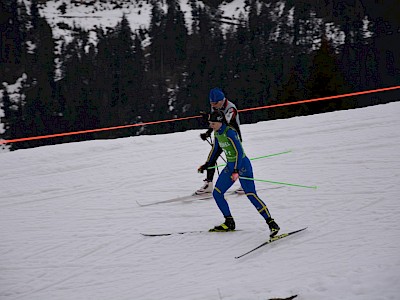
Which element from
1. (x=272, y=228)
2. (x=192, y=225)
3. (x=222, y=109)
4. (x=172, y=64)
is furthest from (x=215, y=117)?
(x=172, y=64)

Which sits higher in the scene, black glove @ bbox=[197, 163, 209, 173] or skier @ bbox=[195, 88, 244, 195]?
skier @ bbox=[195, 88, 244, 195]

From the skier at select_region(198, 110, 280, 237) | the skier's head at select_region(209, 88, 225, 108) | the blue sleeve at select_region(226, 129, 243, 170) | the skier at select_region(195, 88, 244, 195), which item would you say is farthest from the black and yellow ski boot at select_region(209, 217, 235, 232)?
the skier's head at select_region(209, 88, 225, 108)

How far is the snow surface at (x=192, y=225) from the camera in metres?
4.71

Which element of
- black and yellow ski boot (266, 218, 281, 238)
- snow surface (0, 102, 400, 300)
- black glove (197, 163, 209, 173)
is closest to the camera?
snow surface (0, 102, 400, 300)

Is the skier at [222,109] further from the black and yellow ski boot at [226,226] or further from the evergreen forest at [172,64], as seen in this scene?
the evergreen forest at [172,64]

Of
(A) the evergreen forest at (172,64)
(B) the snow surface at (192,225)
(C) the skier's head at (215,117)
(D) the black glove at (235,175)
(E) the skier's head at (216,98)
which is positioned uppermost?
(A) the evergreen forest at (172,64)

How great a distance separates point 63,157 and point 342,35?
79.0 m

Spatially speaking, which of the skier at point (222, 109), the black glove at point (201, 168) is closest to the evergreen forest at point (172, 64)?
the skier at point (222, 109)

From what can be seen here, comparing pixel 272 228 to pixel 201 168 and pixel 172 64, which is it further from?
pixel 172 64

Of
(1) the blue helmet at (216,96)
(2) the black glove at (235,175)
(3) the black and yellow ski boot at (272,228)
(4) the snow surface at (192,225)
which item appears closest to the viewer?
(4) the snow surface at (192,225)

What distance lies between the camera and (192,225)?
659 centimetres

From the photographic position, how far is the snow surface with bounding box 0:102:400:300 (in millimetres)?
4707

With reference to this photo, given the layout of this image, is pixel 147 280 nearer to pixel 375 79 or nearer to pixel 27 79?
pixel 375 79

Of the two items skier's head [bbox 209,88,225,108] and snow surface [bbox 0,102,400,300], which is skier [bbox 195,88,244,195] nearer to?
skier's head [bbox 209,88,225,108]
